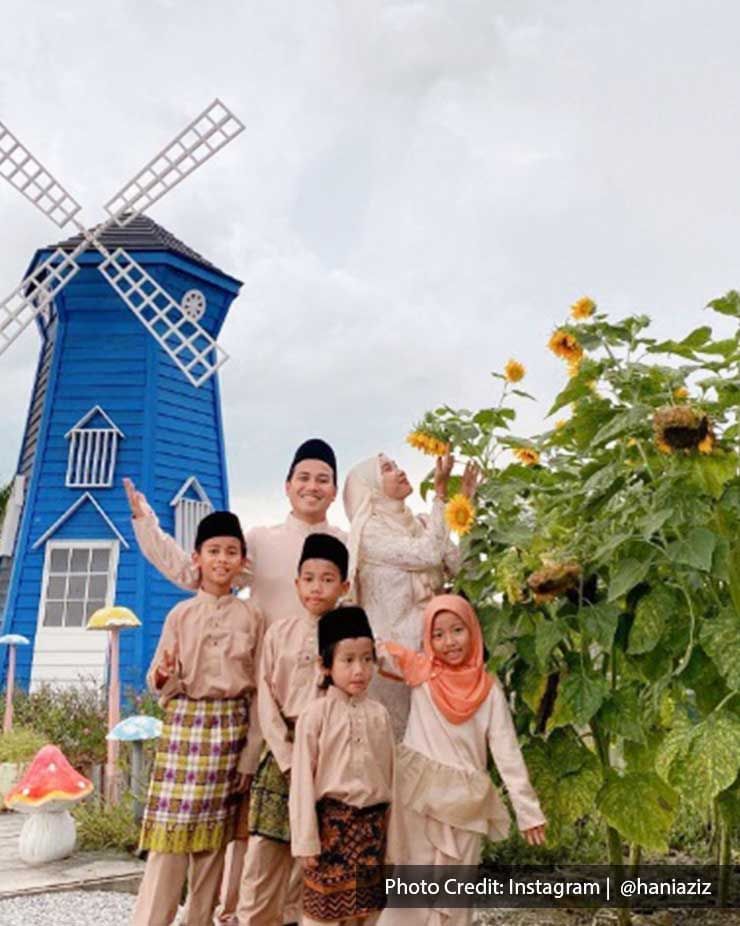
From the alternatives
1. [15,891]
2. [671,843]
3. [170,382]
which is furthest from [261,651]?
[170,382]

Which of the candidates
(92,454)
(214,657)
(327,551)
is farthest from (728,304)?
(92,454)

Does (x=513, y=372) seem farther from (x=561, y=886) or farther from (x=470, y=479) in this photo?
(x=561, y=886)

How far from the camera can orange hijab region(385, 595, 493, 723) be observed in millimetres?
2844

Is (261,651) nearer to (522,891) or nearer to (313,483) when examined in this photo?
(313,483)

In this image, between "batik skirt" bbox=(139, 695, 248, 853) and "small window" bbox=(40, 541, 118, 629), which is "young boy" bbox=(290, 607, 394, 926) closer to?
"batik skirt" bbox=(139, 695, 248, 853)

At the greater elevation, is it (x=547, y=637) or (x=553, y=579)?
(x=553, y=579)

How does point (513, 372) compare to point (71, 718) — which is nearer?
point (513, 372)

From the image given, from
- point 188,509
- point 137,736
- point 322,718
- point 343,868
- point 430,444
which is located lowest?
point 343,868

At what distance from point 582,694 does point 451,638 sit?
411mm

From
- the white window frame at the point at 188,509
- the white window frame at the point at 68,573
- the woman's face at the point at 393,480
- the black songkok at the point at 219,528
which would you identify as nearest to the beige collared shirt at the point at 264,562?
the black songkok at the point at 219,528

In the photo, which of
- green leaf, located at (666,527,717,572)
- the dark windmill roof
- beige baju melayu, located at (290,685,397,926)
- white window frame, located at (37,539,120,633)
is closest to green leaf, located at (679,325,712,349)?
green leaf, located at (666,527,717,572)

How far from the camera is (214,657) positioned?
3041 mm

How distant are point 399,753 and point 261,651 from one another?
0.52m

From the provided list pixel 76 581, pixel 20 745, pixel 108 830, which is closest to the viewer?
pixel 108 830
